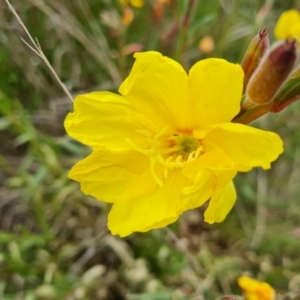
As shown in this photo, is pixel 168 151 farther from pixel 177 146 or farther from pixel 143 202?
pixel 143 202

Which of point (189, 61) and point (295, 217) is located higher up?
point (189, 61)

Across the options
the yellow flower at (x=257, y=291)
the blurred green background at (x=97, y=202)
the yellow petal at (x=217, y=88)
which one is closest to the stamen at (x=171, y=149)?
the yellow petal at (x=217, y=88)

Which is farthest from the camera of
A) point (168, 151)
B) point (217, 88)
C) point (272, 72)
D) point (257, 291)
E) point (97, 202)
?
point (97, 202)

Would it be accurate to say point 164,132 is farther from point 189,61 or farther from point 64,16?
point 189,61

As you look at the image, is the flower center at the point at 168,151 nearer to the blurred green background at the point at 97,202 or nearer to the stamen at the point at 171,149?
the stamen at the point at 171,149

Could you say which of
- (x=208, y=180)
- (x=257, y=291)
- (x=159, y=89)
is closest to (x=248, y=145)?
(x=208, y=180)

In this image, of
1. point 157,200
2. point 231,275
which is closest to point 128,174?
point 157,200

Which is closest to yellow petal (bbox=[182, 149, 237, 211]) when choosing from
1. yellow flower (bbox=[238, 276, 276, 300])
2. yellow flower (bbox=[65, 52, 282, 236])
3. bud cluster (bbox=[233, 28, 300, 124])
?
yellow flower (bbox=[65, 52, 282, 236])
